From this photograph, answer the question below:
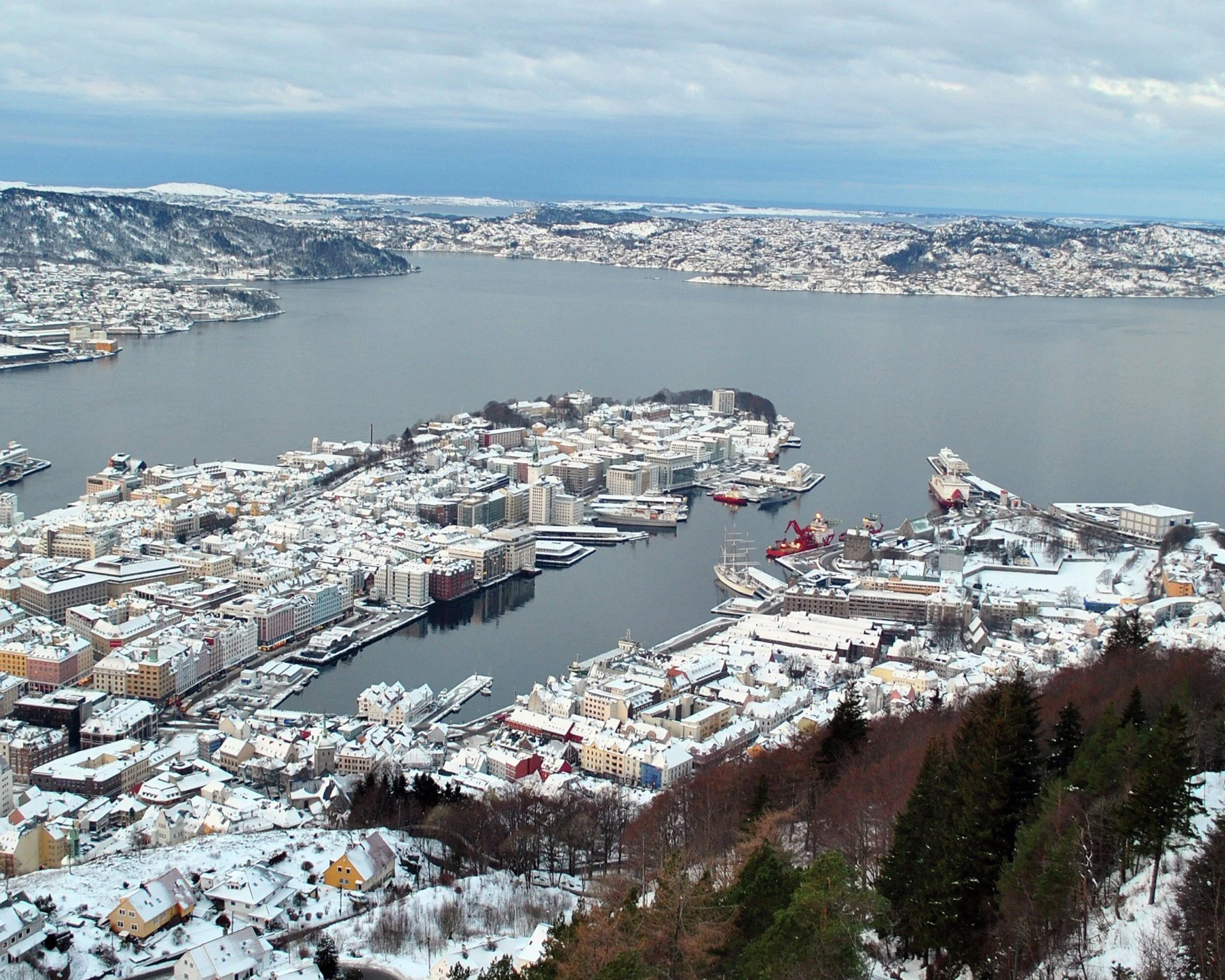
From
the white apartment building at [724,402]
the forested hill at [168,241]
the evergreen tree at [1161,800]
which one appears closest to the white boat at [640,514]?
the white apartment building at [724,402]

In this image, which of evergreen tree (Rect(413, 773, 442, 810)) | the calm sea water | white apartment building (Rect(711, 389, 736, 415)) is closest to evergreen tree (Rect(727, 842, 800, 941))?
evergreen tree (Rect(413, 773, 442, 810))

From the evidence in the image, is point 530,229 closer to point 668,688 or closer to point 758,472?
point 758,472

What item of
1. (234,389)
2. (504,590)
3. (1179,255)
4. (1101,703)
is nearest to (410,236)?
(1179,255)

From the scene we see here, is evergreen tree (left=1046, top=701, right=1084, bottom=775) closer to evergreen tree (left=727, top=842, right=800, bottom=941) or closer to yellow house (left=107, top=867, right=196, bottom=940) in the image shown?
evergreen tree (left=727, top=842, right=800, bottom=941)

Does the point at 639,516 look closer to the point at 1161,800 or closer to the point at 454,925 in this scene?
the point at 454,925

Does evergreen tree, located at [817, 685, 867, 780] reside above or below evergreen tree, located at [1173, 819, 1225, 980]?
below
